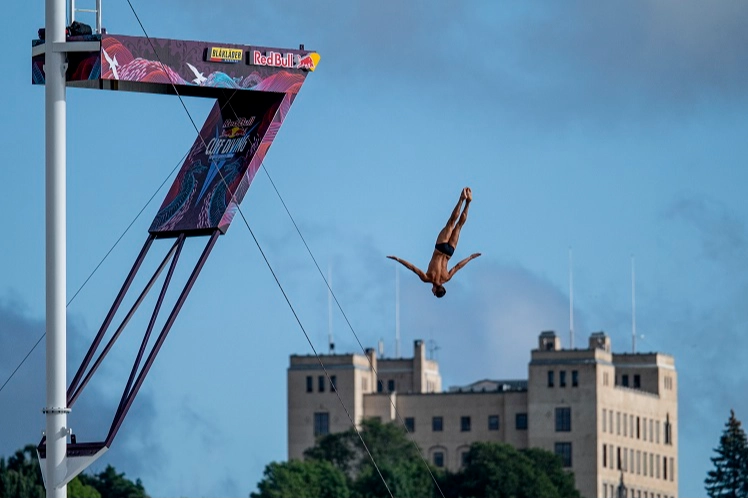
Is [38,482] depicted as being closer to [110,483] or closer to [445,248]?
[110,483]

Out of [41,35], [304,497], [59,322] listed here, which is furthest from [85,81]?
[304,497]

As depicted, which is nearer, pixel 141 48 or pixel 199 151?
pixel 141 48

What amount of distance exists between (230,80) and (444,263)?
19.5ft

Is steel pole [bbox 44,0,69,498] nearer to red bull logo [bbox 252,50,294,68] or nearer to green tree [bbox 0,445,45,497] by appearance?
red bull logo [bbox 252,50,294,68]

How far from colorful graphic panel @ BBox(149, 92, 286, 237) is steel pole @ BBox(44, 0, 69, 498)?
24.7ft

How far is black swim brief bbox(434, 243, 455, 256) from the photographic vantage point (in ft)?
160

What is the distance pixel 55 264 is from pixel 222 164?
935cm

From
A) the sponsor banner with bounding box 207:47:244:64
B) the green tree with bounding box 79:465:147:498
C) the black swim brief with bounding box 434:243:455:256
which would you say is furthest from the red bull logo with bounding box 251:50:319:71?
the green tree with bounding box 79:465:147:498

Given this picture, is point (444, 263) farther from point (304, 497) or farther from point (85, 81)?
point (304, 497)

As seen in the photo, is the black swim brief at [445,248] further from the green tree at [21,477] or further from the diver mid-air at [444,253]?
the green tree at [21,477]

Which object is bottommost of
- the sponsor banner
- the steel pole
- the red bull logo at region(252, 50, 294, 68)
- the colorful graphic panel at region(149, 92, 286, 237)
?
the steel pole

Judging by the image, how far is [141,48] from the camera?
48.4 meters

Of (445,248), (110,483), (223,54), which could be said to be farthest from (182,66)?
(110,483)

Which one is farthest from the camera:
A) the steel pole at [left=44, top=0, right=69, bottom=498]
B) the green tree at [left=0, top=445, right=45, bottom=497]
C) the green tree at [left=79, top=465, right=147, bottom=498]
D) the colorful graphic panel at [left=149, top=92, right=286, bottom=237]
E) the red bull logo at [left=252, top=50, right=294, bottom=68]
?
the green tree at [left=79, top=465, right=147, bottom=498]
